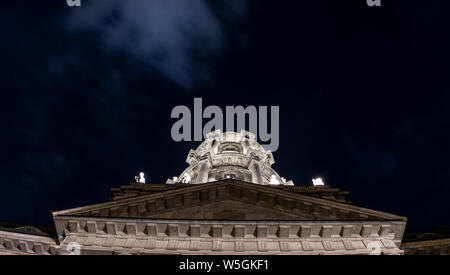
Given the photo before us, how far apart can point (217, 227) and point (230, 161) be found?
95.6ft

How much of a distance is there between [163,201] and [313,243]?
838 cm

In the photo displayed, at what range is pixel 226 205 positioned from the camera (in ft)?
81.5

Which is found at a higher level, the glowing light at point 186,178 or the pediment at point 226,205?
the glowing light at point 186,178

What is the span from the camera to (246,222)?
21578 millimetres

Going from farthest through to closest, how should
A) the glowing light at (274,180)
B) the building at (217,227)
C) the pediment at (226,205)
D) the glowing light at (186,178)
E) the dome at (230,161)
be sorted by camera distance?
the glowing light at (186,178) < the glowing light at (274,180) < the dome at (230,161) < the pediment at (226,205) < the building at (217,227)

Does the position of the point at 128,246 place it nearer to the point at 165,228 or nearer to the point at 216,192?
the point at 165,228

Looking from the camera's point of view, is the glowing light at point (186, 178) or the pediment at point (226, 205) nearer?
the pediment at point (226, 205)

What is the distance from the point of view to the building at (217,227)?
21344 mm

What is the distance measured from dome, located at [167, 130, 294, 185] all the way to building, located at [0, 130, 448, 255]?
17.6m

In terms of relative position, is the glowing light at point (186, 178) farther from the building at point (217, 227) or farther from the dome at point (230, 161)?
the building at point (217, 227)

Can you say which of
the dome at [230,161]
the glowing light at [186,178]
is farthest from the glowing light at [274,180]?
the glowing light at [186,178]

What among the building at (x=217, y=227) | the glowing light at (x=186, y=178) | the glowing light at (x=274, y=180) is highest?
the glowing light at (x=186, y=178)
